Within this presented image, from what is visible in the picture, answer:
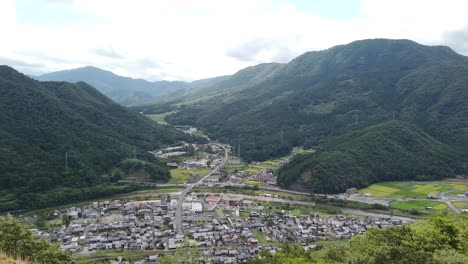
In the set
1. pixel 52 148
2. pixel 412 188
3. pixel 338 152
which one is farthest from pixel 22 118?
pixel 412 188

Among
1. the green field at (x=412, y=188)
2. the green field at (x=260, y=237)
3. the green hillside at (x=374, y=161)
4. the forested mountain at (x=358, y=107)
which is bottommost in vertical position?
the green field at (x=260, y=237)

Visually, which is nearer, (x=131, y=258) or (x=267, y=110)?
(x=131, y=258)

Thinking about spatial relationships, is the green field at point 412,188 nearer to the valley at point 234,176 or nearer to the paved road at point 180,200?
the valley at point 234,176

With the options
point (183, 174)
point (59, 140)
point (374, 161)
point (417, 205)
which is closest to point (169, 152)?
point (183, 174)

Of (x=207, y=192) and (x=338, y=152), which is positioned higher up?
(x=338, y=152)

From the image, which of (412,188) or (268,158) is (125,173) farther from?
(412,188)

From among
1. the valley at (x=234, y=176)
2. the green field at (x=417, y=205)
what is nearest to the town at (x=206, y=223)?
the valley at (x=234, y=176)

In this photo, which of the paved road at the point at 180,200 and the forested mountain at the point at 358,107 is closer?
the paved road at the point at 180,200
